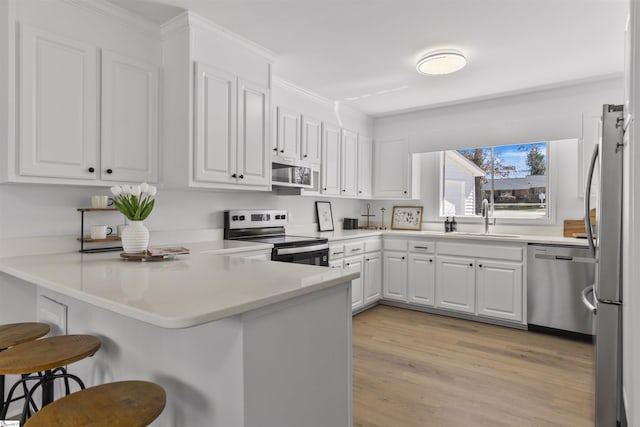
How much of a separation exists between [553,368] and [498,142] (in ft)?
8.02

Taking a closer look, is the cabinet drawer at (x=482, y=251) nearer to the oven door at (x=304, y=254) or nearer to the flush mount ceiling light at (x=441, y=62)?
the oven door at (x=304, y=254)

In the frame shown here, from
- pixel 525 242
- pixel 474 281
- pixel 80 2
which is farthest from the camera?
pixel 474 281

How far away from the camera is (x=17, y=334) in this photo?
67.1 inches

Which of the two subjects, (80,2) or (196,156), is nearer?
(80,2)

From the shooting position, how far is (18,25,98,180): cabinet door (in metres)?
1.94

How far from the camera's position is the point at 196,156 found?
256 cm

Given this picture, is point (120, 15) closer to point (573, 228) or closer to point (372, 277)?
point (372, 277)

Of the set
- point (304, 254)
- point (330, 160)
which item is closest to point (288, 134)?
point (330, 160)

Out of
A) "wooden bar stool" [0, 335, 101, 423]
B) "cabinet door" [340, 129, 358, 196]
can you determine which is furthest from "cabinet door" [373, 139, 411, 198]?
"wooden bar stool" [0, 335, 101, 423]

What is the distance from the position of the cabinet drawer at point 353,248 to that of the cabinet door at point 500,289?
4.07 feet

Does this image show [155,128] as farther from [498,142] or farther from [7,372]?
[498,142]

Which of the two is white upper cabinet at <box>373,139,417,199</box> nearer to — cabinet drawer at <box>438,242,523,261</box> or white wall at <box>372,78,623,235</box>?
white wall at <box>372,78,623,235</box>

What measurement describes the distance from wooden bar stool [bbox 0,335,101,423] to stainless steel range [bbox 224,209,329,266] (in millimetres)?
1573

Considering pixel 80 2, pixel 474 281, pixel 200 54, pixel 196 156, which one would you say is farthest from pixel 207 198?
pixel 474 281
